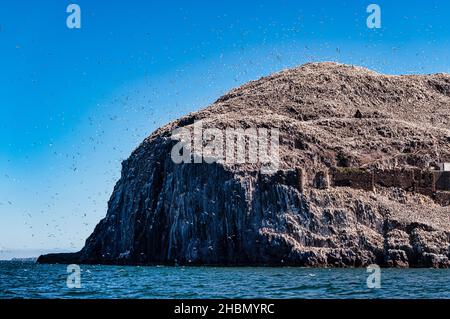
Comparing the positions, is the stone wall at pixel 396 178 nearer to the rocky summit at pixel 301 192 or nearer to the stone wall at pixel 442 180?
the rocky summit at pixel 301 192

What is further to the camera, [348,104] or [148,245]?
[348,104]

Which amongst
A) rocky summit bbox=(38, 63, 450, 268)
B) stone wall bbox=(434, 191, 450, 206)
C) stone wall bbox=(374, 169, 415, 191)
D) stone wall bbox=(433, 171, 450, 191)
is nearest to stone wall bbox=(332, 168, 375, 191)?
rocky summit bbox=(38, 63, 450, 268)

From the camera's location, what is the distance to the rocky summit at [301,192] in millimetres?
80688

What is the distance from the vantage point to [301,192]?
84.7 meters

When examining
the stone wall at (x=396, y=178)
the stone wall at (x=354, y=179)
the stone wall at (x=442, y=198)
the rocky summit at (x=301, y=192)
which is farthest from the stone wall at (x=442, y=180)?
the stone wall at (x=354, y=179)

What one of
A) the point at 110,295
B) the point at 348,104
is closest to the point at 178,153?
the point at 348,104

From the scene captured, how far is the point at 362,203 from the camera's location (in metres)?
84.1

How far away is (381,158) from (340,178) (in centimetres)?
1209

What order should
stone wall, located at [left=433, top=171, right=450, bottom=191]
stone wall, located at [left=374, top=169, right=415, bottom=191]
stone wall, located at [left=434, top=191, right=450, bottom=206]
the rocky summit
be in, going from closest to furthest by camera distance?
the rocky summit < stone wall, located at [left=434, top=191, right=450, bottom=206] < stone wall, located at [left=374, top=169, right=415, bottom=191] < stone wall, located at [left=433, top=171, right=450, bottom=191]

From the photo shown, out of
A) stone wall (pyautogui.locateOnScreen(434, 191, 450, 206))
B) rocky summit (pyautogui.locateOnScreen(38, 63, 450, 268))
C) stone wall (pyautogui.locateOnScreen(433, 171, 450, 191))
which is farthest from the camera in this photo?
stone wall (pyautogui.locateOnScreen(433, 171, 450, 191))

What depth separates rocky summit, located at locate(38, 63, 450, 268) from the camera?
265 feet

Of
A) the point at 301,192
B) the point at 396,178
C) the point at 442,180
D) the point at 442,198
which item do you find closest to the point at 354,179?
the point at 396,178

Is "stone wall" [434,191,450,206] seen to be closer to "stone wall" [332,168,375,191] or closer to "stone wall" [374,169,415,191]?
"stone wall" [374,169,415,191]

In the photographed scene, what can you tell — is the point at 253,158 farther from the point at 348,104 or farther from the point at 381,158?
the point at 348,104
